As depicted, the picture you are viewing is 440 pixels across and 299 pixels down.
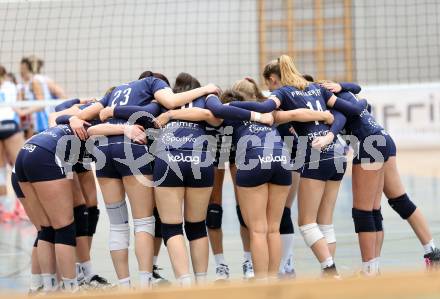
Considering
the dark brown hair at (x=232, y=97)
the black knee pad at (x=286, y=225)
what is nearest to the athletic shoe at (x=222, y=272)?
the black knee pad at (x=286, y=225)

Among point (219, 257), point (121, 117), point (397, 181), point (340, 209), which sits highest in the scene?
point (121, 117)

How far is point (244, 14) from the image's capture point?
62.4ft

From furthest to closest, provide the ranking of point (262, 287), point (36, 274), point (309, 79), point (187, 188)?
1. point (309, 79)
2. point (36, 274)
3. point (187, 188)
4. point (262, 287)

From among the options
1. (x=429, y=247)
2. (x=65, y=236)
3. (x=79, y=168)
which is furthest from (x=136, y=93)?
(x=429, y=247)

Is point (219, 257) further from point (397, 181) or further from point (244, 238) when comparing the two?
point (397, 181)

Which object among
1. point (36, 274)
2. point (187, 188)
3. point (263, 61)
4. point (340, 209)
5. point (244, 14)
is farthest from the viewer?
point (263, 61)

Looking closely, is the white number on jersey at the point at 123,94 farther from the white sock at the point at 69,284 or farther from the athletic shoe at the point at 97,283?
the athletic shoe at the point at 97,283

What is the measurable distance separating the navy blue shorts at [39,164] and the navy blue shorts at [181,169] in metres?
0.79

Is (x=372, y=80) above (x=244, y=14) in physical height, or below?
below

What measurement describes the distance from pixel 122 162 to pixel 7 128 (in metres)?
6.04

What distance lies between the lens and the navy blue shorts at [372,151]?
720cm

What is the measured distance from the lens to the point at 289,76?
7.03m

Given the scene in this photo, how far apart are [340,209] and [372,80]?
29.3 ft

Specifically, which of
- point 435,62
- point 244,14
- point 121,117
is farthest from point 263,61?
point 121,117
